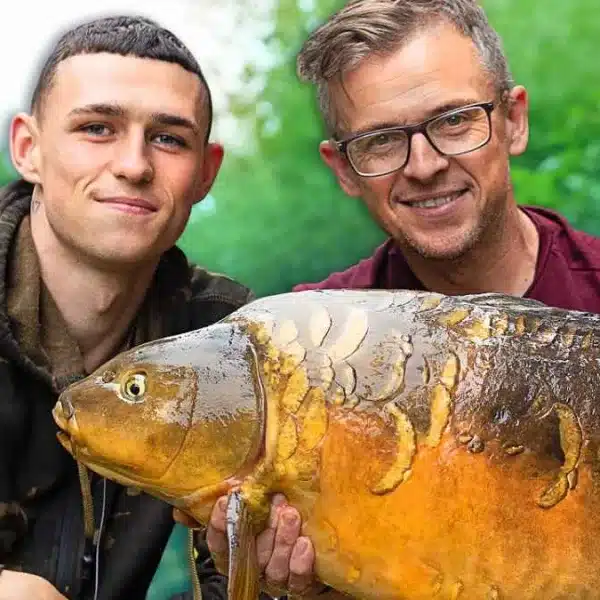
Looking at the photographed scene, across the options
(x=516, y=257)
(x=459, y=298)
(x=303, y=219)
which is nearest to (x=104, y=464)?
(x=459, y=298)

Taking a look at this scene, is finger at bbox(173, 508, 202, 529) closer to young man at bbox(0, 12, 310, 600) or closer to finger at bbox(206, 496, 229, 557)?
finger at bbox(206, 496, 229, 557)

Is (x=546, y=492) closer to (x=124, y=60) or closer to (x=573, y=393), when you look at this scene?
(x=573, y=393)

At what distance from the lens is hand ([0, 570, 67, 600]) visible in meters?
1.39

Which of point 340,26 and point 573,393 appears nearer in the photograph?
point 573,393

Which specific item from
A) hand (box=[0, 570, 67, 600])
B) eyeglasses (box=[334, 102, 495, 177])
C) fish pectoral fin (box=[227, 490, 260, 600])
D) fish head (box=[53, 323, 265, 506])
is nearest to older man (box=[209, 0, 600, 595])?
eyeglasses (box=[334, 102, 495, 177])

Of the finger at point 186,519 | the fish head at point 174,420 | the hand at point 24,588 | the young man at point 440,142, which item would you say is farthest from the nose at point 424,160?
the hand at point 24,588

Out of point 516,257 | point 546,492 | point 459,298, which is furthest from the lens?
point 516,257

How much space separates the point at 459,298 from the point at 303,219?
1.36m

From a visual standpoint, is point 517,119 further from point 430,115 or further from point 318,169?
point 318,169

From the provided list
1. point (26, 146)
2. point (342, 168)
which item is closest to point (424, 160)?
point (342, 168)

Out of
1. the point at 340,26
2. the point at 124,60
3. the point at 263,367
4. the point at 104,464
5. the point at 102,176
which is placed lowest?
the point at 104,464

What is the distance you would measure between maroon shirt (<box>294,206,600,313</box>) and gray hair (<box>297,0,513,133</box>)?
337mm

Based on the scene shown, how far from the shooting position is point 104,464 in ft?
3.53

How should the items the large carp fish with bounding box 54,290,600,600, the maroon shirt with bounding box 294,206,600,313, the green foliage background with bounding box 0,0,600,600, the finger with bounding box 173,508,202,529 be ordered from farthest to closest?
the green foliage background with bounding box 0,0,600,600 < the maroon shirt with bounding box 294,206,600,313 < the finger with bounding box 173,508,202,529 < the large carp fish with bounding box 54,290,600,600
